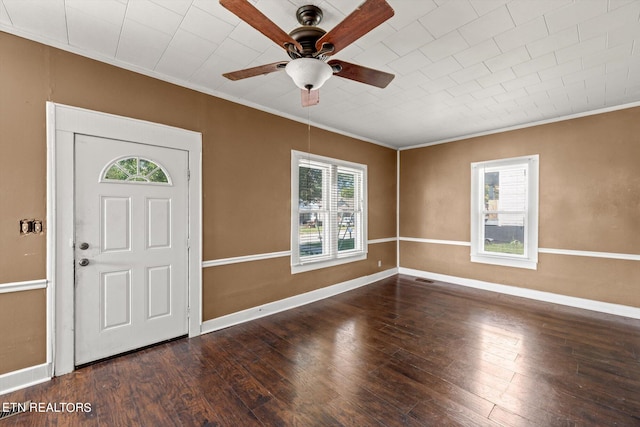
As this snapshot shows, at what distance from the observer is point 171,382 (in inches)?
88.0

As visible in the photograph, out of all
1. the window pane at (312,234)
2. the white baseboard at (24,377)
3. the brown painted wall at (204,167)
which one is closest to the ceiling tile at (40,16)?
the brown painted wall at (204,167)

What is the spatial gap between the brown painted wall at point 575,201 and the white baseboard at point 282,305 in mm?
1851

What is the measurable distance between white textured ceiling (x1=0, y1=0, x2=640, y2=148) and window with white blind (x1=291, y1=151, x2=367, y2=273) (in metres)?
1.05

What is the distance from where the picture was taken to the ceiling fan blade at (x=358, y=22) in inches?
51.1

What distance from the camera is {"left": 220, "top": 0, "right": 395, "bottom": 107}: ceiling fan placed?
1341mm

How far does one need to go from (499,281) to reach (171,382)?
16.1 feet

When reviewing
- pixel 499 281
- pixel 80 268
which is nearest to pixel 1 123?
pixel 80 268

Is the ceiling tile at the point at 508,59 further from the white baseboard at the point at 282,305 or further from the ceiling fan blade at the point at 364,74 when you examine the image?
the white baseboard at the point at 282,305

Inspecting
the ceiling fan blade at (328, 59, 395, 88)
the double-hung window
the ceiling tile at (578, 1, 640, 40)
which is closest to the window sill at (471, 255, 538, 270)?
the double-hung window

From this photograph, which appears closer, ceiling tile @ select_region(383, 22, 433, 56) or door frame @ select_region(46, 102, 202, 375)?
ceiling tile @ select_region(383, 22, 433, 56)

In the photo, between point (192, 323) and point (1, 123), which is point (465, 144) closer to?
point (192, 323)

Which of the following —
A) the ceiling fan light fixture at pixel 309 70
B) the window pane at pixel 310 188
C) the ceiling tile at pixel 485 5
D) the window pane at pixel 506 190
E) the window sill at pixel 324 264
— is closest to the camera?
the ceiling fan light fixture at pixel 309 70

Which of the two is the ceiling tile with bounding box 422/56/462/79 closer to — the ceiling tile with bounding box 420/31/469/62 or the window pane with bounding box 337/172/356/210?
the ceiling tile with bounding box 420/31/469/62

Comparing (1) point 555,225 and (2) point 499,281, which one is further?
(2) point 499,281
